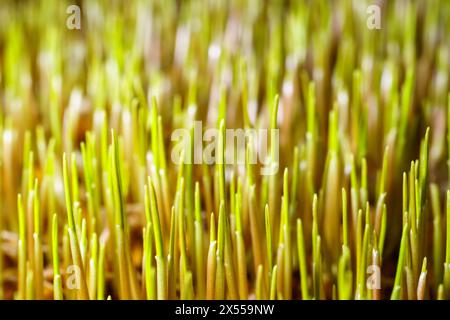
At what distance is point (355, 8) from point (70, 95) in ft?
1.74

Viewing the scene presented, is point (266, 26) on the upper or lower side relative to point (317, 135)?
upper

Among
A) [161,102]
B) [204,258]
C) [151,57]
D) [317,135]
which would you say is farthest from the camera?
[151,57]

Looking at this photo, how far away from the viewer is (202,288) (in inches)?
22.3

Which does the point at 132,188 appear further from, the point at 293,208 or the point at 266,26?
the point at 266,26

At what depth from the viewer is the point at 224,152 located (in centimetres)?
50

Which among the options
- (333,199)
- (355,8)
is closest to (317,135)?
(333,199)

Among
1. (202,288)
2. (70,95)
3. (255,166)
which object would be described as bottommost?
(202,288)

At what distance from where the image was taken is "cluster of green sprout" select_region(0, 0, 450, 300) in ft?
1.71

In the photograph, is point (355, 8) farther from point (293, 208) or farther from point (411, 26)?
point (293, 208)

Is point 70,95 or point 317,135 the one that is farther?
→ point 70,95

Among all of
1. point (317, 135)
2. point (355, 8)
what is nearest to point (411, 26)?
point (355, 8)

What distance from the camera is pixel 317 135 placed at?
66 centimetres

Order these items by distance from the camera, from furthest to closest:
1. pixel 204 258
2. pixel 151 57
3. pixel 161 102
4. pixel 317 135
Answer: pixel 151 57, pixel 161 102, pixel 317 135, pixel 204 258

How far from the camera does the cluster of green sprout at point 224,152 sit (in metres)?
0.52
